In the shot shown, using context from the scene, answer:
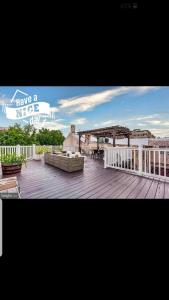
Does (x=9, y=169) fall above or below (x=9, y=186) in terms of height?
above

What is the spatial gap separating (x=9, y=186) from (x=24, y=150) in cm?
63

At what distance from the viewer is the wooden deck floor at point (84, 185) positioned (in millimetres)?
2646

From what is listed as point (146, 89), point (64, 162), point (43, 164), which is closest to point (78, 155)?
point (64, 162)

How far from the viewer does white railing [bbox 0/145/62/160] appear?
2.99m

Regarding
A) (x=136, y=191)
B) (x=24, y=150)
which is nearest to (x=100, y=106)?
(x=136, y=191)

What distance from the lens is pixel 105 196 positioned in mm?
2627

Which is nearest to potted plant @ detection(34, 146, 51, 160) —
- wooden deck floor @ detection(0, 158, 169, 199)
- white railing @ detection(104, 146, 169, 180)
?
wooden deck floor @ detection(0, 158, 169, 199)

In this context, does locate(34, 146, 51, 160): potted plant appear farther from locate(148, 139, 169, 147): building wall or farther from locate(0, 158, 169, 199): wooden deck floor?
locate(148, 139, 169, 147): building wall

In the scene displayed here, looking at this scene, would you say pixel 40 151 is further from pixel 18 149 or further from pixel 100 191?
pixel 100 191

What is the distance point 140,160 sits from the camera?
12.0ft

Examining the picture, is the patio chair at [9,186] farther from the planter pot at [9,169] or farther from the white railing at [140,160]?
the white railing at [140,160]
